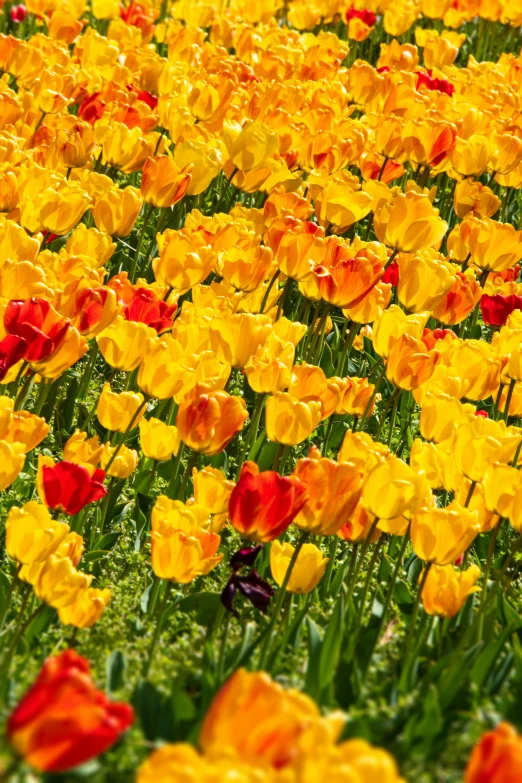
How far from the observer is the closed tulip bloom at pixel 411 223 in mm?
4219

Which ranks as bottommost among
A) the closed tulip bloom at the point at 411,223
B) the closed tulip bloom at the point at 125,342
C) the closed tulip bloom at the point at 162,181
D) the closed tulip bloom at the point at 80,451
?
the closed tulip bloom at the point at 80,451

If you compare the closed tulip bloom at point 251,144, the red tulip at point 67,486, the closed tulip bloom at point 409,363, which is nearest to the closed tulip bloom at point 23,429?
the red tulip at point 67,486

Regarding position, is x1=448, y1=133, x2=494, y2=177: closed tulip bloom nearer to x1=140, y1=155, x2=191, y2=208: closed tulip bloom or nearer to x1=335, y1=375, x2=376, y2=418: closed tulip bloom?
x1=140, y1=155, x2=191, y2=208: closed tulip bloom

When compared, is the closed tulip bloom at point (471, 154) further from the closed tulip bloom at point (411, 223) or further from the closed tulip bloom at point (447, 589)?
the closed tulip bloom at point (447, 589)

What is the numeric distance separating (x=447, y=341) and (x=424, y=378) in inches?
12.6

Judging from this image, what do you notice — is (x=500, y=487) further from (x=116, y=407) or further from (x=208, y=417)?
(x=116, y=407)

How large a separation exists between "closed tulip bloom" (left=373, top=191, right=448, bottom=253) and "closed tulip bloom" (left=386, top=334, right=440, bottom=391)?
85cm

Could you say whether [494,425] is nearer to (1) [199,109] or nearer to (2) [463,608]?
(2) [463,608]

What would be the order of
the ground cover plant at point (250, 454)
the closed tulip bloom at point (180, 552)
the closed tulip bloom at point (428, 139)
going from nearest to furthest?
the ground cover plant at point (250, 454) → the closed tulip bloom at point (180, 552) → the closed tulip bloom at point (428, 139)

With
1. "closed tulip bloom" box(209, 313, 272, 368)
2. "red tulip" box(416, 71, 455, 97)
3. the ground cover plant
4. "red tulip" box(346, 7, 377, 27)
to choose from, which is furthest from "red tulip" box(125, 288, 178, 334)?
"red tulip" box(346, 7, 377, 27)

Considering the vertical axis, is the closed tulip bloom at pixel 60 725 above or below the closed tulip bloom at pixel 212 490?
above

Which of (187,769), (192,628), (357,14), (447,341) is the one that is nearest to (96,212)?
(447,341)

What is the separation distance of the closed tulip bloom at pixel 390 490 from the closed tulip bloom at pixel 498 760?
3.41ft

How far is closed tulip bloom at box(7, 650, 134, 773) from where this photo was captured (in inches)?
63.0
